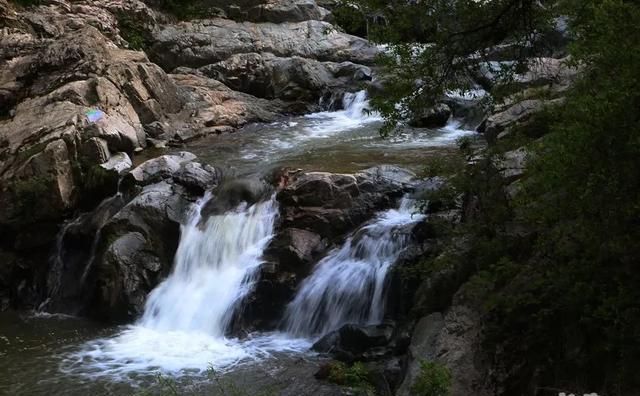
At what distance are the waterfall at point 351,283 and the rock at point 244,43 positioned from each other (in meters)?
12.9

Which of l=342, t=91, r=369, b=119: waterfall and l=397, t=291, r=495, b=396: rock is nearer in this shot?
l=397, t=291, r=495, b=396: rock

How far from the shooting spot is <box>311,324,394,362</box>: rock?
27.2ft

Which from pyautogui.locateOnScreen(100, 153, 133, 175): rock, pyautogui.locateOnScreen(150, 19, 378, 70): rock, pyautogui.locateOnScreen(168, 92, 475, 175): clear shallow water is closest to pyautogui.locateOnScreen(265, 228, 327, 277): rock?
pyautogui.locateOnScreen(168, 92, 475, 175): clear shallow water

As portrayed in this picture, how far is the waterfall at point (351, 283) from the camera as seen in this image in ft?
30.3

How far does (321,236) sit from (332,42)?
1433 centimetres

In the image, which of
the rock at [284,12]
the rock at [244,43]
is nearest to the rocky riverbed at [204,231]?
the rock at [244,43]

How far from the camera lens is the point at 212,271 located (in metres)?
10.8

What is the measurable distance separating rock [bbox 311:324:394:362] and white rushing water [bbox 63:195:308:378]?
0.60 m

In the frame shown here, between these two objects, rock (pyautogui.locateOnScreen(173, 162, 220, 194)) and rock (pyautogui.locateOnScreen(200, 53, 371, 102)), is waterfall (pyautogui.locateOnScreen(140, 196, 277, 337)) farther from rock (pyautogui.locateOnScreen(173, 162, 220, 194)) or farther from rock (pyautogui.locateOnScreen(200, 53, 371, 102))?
rock (pyautogui.locateOnScreen(200, 53, 371, 102))

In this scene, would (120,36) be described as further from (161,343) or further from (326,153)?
(161,343)

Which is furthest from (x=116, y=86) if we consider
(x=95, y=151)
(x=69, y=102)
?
(x=95, y=151)

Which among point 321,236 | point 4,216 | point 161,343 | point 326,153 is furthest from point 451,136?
point 4,216

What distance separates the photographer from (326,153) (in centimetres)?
1380

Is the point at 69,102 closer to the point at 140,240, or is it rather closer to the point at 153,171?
the point at 153,171
